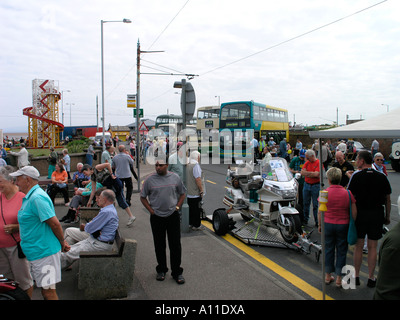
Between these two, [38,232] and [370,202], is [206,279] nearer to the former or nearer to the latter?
[38,232]

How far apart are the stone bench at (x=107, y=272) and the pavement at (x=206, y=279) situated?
0.73 feet

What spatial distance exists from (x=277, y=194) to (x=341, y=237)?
6.38 feet

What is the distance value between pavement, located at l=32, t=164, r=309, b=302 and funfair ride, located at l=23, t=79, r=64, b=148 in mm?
37643

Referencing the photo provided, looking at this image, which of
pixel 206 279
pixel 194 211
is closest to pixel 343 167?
pixel 194 211

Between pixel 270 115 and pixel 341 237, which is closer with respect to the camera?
pixel 341 237

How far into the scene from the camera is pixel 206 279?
16.0ft

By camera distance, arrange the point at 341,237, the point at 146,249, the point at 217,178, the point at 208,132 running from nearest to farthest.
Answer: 1. the point at 341,237
2. the point at 146,249
3. the point at 217,178
4. the point at 208,132

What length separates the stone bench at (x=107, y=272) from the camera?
166 inches

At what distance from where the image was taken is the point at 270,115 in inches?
962

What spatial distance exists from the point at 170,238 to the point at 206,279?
82 centimetres

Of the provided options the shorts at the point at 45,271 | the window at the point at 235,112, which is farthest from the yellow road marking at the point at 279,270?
the window at the point at 235,112
